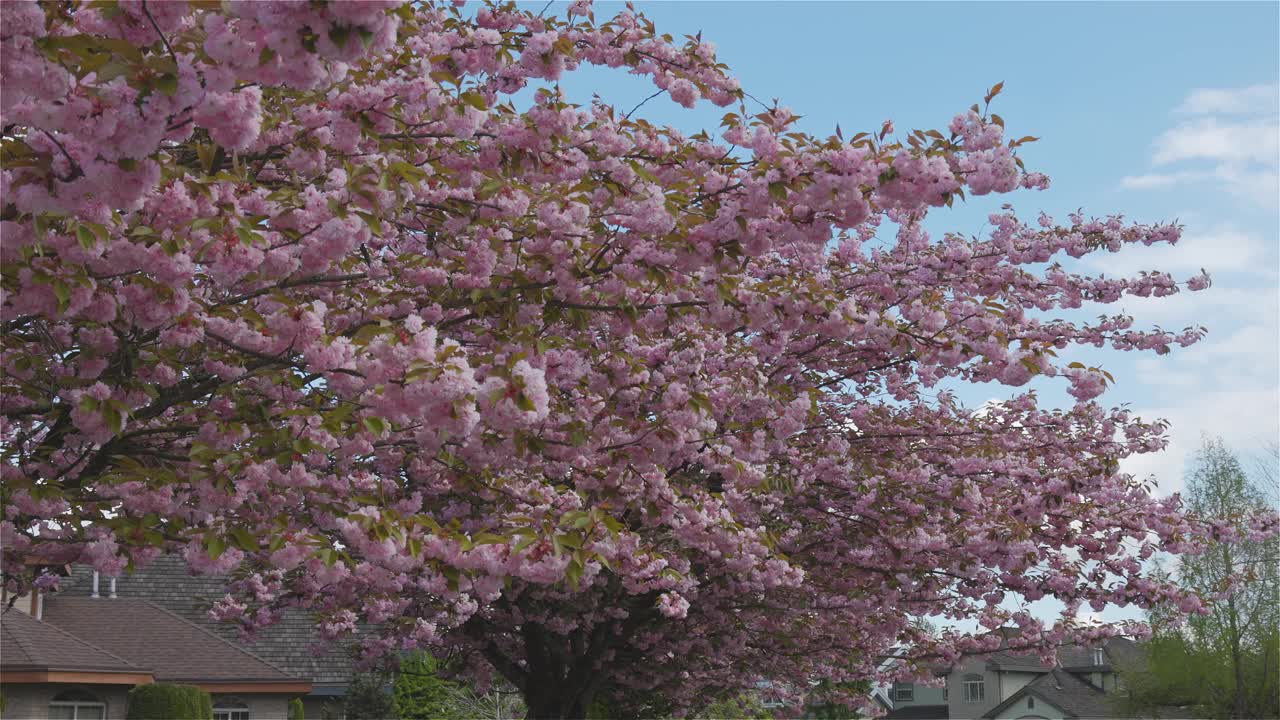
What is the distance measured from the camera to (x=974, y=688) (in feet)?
209

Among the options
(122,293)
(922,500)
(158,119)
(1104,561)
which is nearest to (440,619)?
(922,500)

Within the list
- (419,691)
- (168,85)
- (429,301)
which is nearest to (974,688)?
(419,691)

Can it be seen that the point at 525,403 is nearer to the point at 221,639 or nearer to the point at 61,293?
the point at 61,293

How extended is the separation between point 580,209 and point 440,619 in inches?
351

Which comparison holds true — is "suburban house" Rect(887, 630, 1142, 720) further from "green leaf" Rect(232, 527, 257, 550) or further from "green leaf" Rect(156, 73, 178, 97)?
"green leaf" Rect(156, 73, 178, 97)

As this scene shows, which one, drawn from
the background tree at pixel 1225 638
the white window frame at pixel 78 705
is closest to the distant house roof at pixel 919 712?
the background tree at pixel 1225 638

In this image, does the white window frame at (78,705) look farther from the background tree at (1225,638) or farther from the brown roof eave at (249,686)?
the background tree at (1225,638)

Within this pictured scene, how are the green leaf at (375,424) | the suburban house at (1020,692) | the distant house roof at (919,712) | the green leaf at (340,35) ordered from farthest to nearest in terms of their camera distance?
the distant house roof at (919,712)
the suburban house at (1020,692)
the green leaf at (375,424)
the green leaf at (340,35)

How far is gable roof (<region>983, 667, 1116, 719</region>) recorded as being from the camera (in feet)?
186

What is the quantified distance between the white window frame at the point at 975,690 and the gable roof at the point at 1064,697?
295 centimetres

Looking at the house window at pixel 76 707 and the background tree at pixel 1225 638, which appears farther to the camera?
the background tree at pixel 1225 638

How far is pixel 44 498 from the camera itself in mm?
6422

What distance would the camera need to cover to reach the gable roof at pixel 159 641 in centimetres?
2472

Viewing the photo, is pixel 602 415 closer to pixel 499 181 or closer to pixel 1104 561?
pixel 499 181
